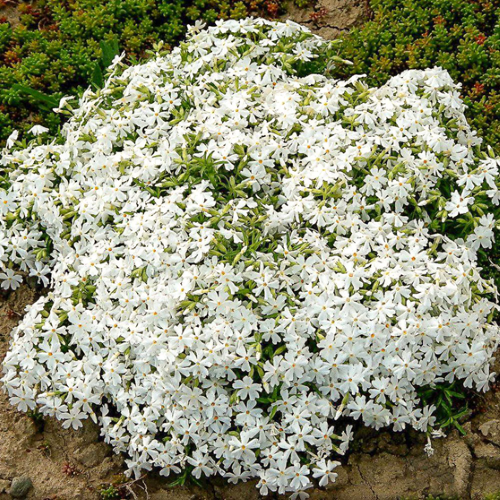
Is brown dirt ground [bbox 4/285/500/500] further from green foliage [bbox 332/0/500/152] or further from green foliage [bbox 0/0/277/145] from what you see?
green foliage [bbox 0/0/277/145]

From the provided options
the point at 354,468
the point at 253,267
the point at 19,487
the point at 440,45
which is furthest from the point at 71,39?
the point at 354,468

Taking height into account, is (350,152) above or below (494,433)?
above

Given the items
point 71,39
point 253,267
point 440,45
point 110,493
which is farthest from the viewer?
point 71,39

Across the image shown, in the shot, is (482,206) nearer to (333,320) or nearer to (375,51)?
(333,320)

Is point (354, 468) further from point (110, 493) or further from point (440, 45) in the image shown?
point (440, 45)

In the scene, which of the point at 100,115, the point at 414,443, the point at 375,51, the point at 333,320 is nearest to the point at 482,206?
the point at 333,320

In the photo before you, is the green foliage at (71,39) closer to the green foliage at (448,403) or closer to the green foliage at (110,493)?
the green foliage at (110,493)

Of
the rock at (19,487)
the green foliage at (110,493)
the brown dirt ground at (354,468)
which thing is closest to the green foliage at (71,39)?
the brown dirt ground at (354,468)
